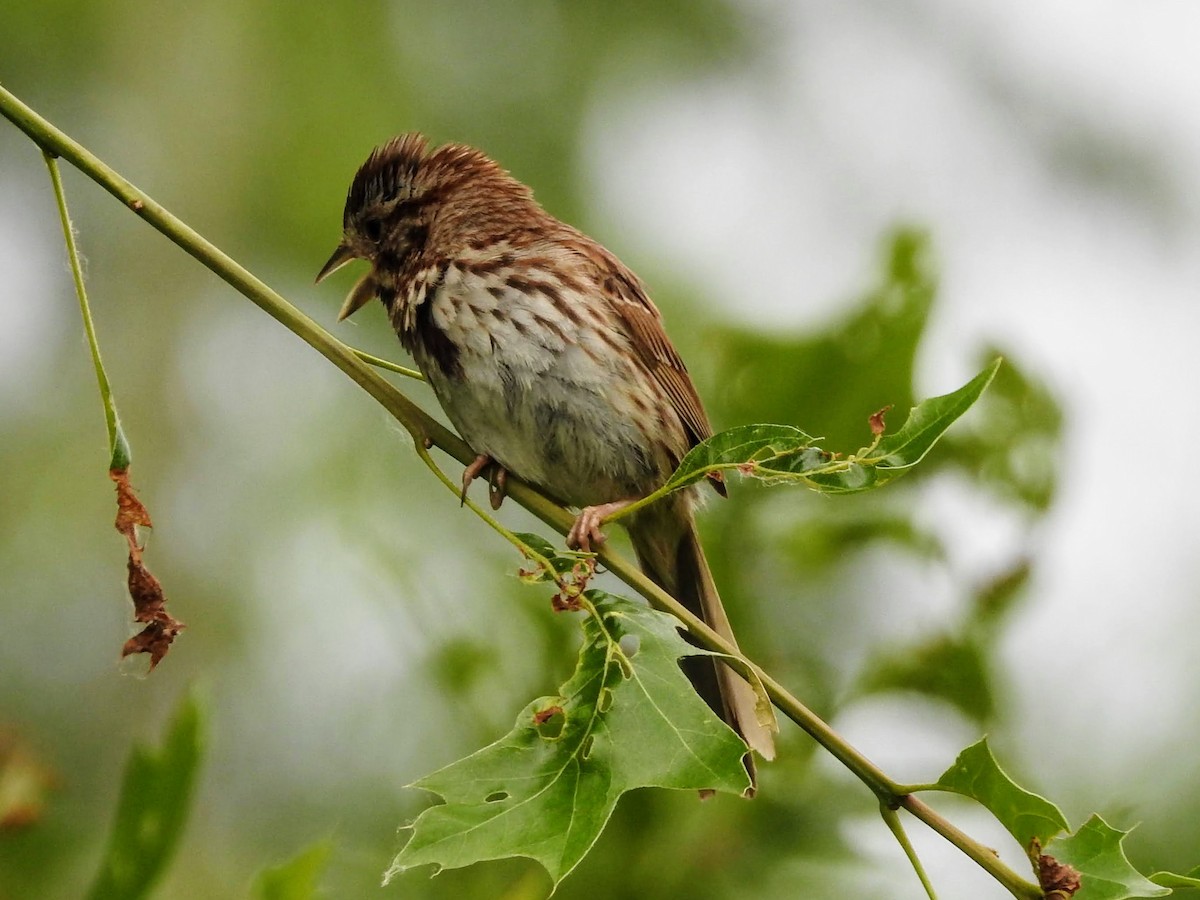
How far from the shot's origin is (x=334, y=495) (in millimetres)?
4719

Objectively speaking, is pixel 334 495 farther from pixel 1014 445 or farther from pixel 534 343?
pixel 1014 445

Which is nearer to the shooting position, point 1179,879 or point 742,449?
point 1179,879

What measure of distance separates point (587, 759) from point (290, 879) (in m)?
0.47

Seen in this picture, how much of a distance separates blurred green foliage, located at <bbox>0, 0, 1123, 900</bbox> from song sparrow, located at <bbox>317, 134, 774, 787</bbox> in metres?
0.24

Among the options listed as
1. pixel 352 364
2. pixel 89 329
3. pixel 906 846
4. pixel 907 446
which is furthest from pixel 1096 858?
pixel 89 329

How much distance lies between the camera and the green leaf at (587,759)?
5.95 ft

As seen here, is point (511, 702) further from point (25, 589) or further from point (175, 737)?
point (25, 589)

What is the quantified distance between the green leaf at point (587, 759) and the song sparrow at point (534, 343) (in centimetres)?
109

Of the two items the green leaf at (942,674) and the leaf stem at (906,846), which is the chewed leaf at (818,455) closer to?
the leaf stem at (906,846)

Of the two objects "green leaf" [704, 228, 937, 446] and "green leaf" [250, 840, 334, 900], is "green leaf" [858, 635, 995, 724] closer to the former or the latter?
"green leaf" [704, 228, 937, 446]

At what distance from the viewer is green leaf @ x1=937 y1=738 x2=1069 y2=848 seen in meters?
1.84

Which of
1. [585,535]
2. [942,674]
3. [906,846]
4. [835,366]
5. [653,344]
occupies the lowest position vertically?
[942,674]

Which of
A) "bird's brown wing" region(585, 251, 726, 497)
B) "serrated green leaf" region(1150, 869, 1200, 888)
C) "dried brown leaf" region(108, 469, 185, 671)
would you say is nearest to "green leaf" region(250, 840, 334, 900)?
"dried brown leaf" region(108, 469, 185, 671)

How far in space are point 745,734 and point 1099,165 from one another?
4928 millimetres
